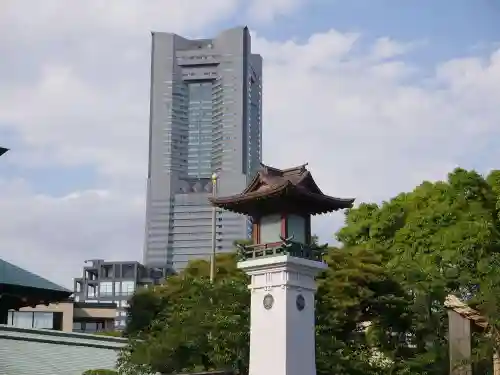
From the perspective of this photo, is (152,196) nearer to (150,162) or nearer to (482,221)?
(150,162)

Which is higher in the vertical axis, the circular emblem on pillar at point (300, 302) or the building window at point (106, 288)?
the building window at point (106, 288)

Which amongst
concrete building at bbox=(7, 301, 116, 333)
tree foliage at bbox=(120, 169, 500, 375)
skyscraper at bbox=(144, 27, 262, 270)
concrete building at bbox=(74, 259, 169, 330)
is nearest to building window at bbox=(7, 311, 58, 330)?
concrete building at bbox=(7, 301, 116, 333)

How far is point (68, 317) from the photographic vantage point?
261 ft

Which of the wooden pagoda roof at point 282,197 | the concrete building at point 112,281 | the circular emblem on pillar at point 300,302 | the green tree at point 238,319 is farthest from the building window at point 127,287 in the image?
the circular emblem on pillar at point 300,302

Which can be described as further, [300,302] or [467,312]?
[467,312]

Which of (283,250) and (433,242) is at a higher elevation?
(433,242)

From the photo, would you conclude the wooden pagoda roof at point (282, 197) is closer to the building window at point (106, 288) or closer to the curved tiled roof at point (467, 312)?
the curved tiled roof at point (467, 312)

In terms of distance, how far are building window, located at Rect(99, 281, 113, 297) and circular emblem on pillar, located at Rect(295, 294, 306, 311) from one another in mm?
127701

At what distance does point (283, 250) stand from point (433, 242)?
86.2 ft

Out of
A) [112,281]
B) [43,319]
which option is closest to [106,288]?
[112,281]

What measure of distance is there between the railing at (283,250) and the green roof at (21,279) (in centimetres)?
1101

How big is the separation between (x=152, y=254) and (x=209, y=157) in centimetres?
2737

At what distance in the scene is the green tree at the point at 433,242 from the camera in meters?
44.7

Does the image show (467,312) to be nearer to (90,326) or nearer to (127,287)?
(90,326)
